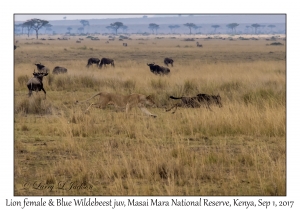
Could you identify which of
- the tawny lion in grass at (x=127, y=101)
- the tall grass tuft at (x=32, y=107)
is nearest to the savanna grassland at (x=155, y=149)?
the tall grass tuft at (x=32, y=107)

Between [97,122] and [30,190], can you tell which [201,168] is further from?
[97,122]

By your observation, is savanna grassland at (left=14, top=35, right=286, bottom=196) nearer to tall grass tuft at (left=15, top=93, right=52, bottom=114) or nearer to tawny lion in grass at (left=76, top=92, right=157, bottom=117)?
tall grass tuft at (left=15, top=93, right=52, bottom=114)

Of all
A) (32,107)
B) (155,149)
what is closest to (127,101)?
(32,107)

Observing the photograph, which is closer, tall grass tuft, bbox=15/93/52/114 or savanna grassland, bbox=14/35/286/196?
savanna grassland, bbox=14/35/286/196

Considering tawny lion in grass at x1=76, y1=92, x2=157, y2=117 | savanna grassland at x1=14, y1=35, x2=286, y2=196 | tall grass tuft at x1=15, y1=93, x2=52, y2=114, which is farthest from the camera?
tall grass tuft at x1=15, y1=93, x2=52, y2=114

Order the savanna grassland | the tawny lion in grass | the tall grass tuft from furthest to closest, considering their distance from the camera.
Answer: the tall grass tuft < the tawny lion in grass < the savanna grassland

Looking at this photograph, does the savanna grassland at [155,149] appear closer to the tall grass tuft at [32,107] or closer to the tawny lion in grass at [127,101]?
the tall grass tuft at [32,107]

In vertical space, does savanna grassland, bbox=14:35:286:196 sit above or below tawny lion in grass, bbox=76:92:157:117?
below

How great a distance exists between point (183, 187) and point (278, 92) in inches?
336

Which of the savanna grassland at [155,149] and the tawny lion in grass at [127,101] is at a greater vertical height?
the tawny lion in grass at [127,101]

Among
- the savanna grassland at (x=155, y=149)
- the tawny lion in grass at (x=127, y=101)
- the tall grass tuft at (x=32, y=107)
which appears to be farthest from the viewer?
the tall grass tuft at (x=32, y=107)

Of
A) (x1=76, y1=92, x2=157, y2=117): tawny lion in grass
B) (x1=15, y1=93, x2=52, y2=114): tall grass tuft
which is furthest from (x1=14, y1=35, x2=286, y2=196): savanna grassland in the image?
(x1=76, y1=92, x2=157, y2=117): tawny lion in grass
